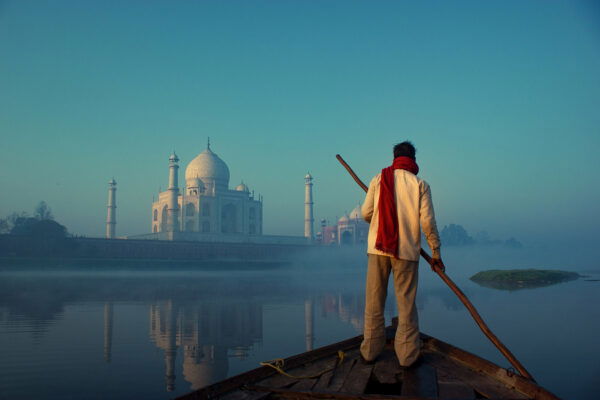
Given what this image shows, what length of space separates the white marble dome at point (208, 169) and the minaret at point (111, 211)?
6.82m

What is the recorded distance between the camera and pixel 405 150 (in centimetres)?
363

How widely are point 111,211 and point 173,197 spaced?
5994 mm

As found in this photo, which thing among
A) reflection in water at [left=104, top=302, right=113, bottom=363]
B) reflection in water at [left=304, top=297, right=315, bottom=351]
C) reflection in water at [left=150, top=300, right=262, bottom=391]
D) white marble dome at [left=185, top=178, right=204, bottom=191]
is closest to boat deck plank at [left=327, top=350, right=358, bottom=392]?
reflection in water at [left=150, top=300, right=262, bottom=391]

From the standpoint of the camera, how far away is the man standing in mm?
3297

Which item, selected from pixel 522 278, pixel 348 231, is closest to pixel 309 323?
pixel 522 278

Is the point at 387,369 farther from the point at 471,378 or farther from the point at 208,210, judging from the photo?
the point at 208,210

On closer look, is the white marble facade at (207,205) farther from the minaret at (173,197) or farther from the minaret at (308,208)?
the minaret at (308,208)

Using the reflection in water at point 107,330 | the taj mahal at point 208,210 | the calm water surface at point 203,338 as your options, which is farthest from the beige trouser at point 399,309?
the taj mahal at point 208,210

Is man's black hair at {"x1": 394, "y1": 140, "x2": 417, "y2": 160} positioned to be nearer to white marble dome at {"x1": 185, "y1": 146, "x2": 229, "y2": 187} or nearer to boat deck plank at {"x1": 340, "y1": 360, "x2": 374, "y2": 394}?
boat deck plank at {"x1": 340, "y1": 360, "x2": 374, "y2": 394}

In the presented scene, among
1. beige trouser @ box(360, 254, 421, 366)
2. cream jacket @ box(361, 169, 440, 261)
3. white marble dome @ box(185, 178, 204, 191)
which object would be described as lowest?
beige trouser @ box(360, 254, 421, 366)

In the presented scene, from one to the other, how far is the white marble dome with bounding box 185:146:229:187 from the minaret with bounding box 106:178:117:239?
682cm

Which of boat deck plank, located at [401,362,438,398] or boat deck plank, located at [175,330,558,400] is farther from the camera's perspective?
boat deck plank, located at [401,362,438,398]

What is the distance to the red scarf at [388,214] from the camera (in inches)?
129

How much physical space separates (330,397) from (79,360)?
3331 mm
